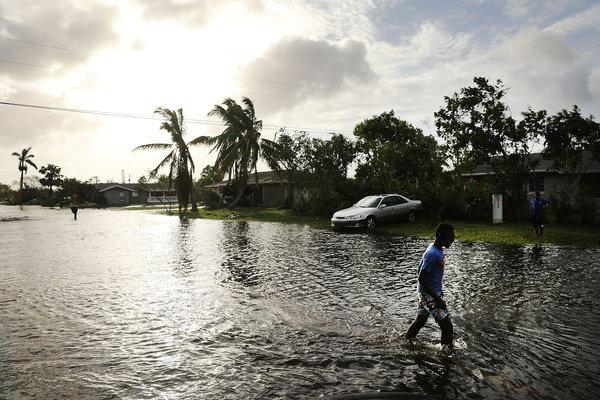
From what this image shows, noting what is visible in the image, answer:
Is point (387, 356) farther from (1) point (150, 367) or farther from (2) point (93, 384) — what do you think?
(2) point (93, 384)

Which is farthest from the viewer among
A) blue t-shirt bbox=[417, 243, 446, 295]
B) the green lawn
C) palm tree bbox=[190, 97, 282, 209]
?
palm tree bbox=[190, 97, 282, 209]

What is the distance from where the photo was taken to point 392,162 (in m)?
29.0

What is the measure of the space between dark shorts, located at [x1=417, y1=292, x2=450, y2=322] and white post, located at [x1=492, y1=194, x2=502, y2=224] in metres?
17.2

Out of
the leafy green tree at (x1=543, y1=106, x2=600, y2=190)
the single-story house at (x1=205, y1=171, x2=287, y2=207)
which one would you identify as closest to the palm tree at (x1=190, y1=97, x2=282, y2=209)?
the single-story house at (x1=205, y1=171, x2=287, y2=207)

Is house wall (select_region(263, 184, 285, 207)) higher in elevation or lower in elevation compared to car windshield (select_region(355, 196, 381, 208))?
higher

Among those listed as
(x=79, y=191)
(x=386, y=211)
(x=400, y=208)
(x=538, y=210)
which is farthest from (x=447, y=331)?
(x=79, y=191)

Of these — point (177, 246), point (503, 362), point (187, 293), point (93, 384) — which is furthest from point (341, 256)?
point (93, 384)

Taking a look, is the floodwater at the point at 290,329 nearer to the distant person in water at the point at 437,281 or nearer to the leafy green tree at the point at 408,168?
the distant person in water at the point at 437,281

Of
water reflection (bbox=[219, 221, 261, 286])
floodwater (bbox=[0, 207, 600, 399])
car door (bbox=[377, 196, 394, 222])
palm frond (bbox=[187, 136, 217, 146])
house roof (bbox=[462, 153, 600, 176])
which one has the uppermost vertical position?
palm frond (bbox=[187, 136, 217, 146])

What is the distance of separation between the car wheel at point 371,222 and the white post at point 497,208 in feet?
19.3

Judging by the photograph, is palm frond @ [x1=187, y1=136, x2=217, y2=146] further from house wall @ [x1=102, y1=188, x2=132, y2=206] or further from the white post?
house wall @ [x1=102, y1=188, x2=132, y2=206]

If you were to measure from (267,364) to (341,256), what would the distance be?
765 centimetres

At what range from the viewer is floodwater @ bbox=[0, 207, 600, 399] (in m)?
4.28

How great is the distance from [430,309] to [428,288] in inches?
12.4
